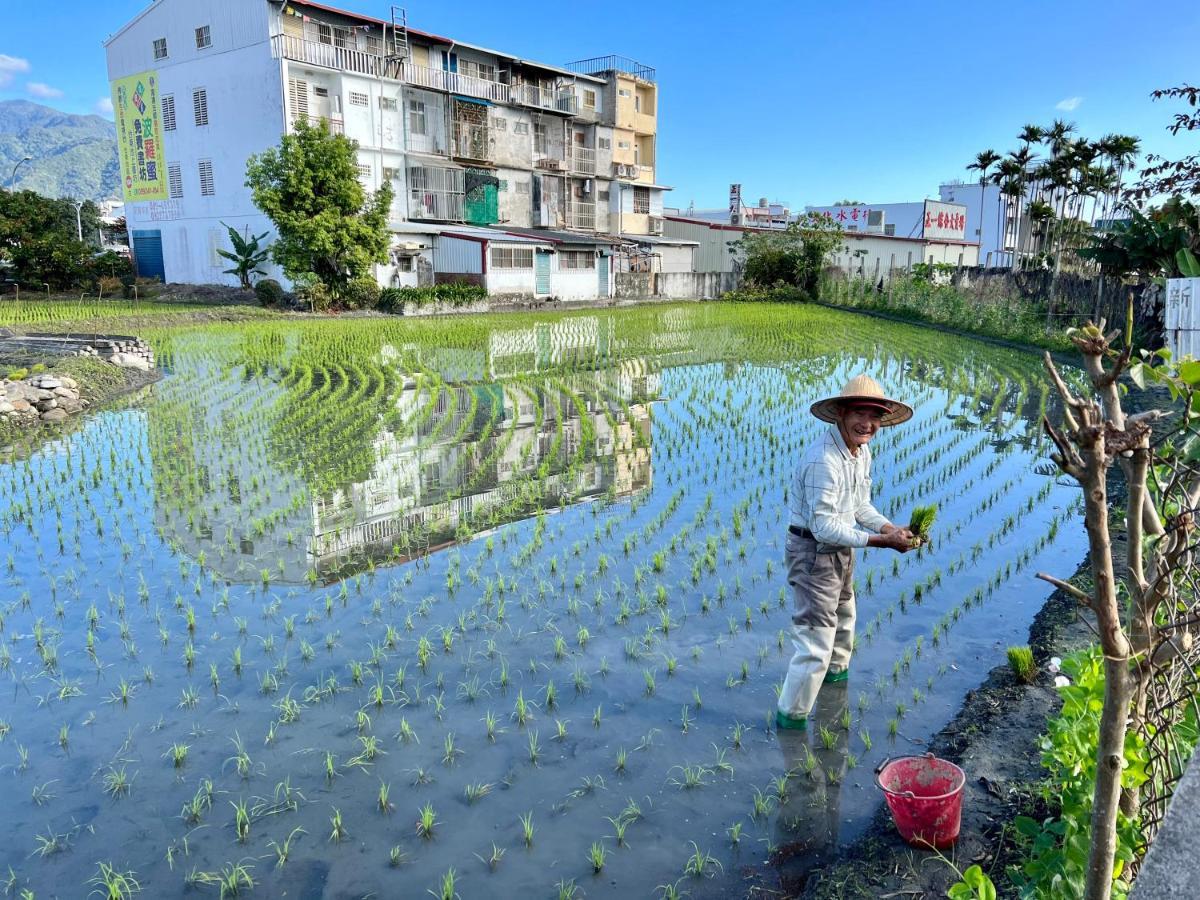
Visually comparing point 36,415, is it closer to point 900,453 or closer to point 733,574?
point 733,574

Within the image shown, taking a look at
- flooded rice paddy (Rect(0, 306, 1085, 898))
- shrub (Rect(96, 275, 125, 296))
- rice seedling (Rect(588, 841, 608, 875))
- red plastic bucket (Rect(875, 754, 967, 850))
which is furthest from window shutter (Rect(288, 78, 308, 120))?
red plastic bucket (Rect(875, 754, 967, 850))

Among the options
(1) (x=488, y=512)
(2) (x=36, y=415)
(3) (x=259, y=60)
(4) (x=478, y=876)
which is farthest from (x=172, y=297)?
(4) (x=478, y=876)

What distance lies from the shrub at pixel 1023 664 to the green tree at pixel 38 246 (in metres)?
27.3

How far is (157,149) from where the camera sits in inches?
1101

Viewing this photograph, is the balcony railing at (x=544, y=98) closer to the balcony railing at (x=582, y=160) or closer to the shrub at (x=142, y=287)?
the balcony railing at (x=582, y=160)

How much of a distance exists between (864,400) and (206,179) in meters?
28.3

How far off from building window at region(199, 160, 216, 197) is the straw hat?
2766 cm

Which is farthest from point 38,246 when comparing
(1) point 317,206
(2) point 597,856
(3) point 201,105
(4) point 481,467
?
(2) point 597,856

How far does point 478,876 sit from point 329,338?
1626cm

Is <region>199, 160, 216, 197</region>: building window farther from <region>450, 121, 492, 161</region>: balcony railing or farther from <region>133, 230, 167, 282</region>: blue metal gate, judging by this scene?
<region>450, 121, 492, 161</region>: balcony railing

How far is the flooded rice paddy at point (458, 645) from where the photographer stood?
3.04m

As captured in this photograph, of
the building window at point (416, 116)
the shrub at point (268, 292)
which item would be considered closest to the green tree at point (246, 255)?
the shrub at point (268, 292)

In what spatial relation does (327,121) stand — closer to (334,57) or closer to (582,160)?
(334,57)

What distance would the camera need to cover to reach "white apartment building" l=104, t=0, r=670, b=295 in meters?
25.1
